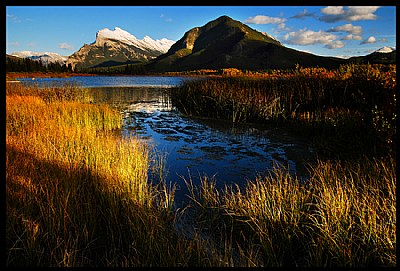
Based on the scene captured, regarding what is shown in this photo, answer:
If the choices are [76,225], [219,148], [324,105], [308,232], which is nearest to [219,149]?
[219,148]

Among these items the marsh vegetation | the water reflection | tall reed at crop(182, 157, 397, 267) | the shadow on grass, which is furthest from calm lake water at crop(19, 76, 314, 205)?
tall reed at crop(182, 157, 397, 267)

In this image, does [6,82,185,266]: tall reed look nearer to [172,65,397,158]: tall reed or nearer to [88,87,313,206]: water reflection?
[88,87,313,206]: water reflection

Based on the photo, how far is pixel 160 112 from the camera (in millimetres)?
23250

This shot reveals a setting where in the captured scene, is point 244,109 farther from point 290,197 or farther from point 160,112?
point 290,197

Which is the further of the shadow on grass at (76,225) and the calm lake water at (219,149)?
the calm lake water at (219,149)

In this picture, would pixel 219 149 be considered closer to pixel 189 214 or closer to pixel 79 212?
pixel 189 214

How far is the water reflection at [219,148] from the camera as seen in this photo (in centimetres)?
888

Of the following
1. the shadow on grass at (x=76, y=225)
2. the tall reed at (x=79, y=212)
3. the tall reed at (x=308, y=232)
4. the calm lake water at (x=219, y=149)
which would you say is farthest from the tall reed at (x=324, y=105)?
the shadow on grass at (x=76, y=225)

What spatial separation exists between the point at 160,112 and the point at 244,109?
7.63 metres

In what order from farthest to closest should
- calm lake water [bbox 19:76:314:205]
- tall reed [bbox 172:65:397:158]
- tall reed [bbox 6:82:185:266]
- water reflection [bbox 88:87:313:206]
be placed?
tall reed [bbox 172:65:397:158] < water reflection [bbox 88:87:313:206] < calm lake water [bbox 19:76:314:205] < tall reed [bbox 6:82:185:266]

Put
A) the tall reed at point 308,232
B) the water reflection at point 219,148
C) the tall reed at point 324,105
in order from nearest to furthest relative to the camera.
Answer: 1. the tall reed at point 308,232
2. the water reflection at point 219,148
3. the tall reed at point 324,105

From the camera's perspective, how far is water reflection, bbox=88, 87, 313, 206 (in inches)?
349

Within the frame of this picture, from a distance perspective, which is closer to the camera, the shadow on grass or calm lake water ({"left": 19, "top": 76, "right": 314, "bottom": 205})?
the shadow on grass

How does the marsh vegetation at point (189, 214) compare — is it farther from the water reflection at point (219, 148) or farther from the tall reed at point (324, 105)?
the water reflection at point (219, 148)
